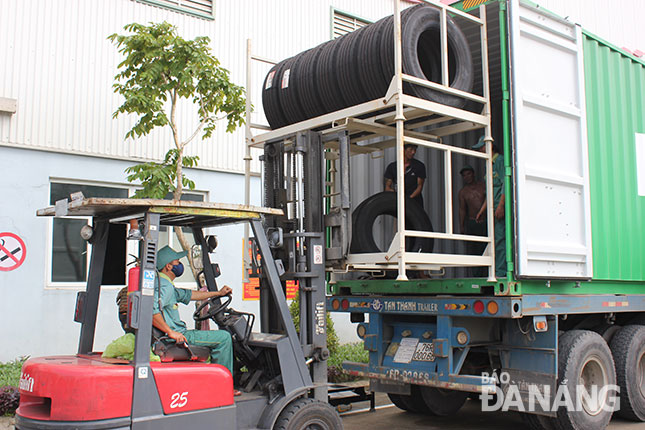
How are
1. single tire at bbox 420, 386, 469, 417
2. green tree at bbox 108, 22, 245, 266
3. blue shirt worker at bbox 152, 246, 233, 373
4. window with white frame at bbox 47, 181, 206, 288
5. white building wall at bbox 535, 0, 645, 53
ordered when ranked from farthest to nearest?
1. white building wall at bbox 535, 0, 645, 53
2. window with white frame at bbox 47, 181, 206, 288
3. green tree at bbox 108, 22, 245, 266
4. single tire at bbox 420, 386, 469, 417
5. blue shirt worker at bbox 152, 246, 233, 373

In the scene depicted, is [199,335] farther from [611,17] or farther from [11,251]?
[611,17]

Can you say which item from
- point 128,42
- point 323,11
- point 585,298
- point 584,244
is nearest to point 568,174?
point 584,244

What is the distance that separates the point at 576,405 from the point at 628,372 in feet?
3.97

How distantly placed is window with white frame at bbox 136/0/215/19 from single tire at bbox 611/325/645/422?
324 inches

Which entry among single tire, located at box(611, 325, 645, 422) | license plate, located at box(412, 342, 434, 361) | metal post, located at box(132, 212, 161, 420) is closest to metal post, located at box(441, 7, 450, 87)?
license plate, located at box(412, 342, 434, 361)

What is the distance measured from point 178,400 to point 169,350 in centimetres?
41

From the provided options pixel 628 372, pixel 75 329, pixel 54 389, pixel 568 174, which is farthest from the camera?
pixel 75 329

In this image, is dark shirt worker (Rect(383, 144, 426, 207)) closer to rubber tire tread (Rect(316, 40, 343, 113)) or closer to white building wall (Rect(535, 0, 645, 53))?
rubber tire tread (Rect(316, 40, 343, 113))

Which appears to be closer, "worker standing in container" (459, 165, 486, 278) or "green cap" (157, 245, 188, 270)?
"green cap" (157, 245, 188, 270)

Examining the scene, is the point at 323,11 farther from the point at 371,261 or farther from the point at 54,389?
the point at 54,389

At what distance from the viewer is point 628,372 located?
6.94 m

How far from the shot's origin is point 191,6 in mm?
11453

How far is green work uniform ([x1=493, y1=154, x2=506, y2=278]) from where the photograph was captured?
627 centimetres

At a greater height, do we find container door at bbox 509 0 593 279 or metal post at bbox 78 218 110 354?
container door at bbox 509 0 593 279
